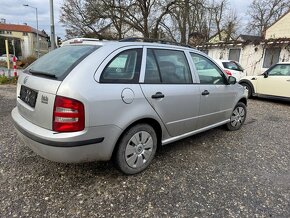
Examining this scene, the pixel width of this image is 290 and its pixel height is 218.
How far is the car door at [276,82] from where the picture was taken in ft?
25.7

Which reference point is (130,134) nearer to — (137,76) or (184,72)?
(137,76)

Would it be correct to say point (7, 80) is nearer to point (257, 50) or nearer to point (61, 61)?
point (61, 61)

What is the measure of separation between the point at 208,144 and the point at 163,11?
20.4 m

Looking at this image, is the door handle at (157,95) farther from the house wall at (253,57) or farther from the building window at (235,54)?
the building window at (235,54)

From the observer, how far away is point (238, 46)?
15609mm

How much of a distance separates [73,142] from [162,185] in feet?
3.92

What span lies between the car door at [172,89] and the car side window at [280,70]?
6.12m

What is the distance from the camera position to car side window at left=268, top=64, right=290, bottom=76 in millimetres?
7895

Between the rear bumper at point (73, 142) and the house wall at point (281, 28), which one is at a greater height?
the house wall at point (281, 28)

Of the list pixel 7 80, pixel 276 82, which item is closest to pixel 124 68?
pixel 276 82

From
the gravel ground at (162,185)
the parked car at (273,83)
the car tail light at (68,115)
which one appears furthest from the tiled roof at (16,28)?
the car tail light at (68,115)

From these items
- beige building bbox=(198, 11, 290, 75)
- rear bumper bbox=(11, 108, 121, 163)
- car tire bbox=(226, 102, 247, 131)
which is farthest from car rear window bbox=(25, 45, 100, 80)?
beige building bbox=(198, 11, 290, 75)

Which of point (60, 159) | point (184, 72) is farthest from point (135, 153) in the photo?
point (184, 72)

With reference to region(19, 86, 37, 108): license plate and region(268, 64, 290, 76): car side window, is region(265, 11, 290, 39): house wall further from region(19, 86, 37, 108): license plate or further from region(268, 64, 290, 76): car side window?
region(19, 86, 37, 108): license plate
